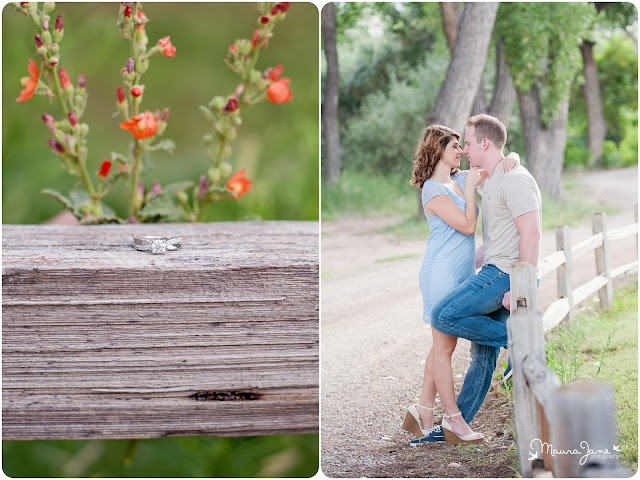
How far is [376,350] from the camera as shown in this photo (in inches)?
65.3

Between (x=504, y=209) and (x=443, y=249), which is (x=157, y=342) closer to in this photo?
(x=443, y=249)

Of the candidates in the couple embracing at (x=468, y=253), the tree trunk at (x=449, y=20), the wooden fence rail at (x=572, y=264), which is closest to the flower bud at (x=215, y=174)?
the couple embracing at (x=468, y=253)

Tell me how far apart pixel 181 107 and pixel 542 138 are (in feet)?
5.18

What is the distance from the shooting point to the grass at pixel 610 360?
1.38 metres

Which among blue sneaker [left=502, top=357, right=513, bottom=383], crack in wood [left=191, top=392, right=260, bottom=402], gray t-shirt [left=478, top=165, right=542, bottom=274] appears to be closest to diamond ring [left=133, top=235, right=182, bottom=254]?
crack in wood [left=191, top=392, right=260, bottom=402]

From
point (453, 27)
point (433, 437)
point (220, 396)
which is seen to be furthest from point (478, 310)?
point (453, 27)

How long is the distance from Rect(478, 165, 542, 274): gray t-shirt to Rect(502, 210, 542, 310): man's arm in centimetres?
1

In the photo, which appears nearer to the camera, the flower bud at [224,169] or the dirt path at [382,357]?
the dirt path at [382,357]

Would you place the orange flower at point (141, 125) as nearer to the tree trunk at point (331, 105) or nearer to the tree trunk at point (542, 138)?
the tree trunk at point (331, 105)

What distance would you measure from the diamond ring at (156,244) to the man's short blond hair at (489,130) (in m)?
0.68

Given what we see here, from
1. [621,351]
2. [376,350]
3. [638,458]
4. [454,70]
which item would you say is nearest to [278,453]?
[376,350]

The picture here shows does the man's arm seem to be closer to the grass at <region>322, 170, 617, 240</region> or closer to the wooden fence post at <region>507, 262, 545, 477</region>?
the wooden fence post at <region>507, 262, 545, 477</region>

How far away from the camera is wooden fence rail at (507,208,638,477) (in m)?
0.89

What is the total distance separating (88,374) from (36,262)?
21cm
